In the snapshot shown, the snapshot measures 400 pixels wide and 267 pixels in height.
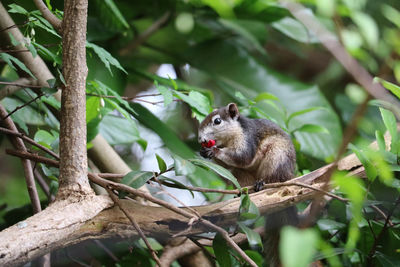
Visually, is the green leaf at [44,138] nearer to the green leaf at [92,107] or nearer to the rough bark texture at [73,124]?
the green leaf at [92,107]

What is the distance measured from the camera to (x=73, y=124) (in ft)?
4.21

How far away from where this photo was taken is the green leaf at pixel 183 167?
4.38 feet

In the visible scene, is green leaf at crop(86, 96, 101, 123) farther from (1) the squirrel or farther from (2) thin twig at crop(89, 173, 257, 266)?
(1) the squirrel

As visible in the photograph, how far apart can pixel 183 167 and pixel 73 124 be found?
1.08 ft

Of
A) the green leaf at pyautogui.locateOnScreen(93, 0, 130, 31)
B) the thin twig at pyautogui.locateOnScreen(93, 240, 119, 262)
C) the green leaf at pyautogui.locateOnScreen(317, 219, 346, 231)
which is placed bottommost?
the green leaf at pyautogui.locateOnScreen(317, 219, 346, 231)


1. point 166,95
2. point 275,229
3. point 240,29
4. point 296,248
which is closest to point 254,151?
point 275,229

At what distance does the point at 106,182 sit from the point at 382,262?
1.04 meters

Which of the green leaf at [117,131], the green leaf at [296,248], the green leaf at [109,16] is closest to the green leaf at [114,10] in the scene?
the green leaf at [109,16]

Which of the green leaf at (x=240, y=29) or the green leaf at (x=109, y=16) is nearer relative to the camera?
the green leaf at (x=109, y=16)

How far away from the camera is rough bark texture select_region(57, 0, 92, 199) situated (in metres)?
1.27

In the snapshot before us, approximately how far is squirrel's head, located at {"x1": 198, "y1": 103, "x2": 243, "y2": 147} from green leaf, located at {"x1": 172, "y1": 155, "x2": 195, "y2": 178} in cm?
84

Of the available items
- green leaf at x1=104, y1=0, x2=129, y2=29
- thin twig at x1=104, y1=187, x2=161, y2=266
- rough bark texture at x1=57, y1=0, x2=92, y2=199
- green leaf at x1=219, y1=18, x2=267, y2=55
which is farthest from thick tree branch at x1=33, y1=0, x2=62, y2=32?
green leaf at x1=219, y1=18, x2=267, y2=55

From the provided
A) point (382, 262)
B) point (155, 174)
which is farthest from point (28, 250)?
point (382, 262)

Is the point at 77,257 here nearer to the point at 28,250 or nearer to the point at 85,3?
the point at 28,250
